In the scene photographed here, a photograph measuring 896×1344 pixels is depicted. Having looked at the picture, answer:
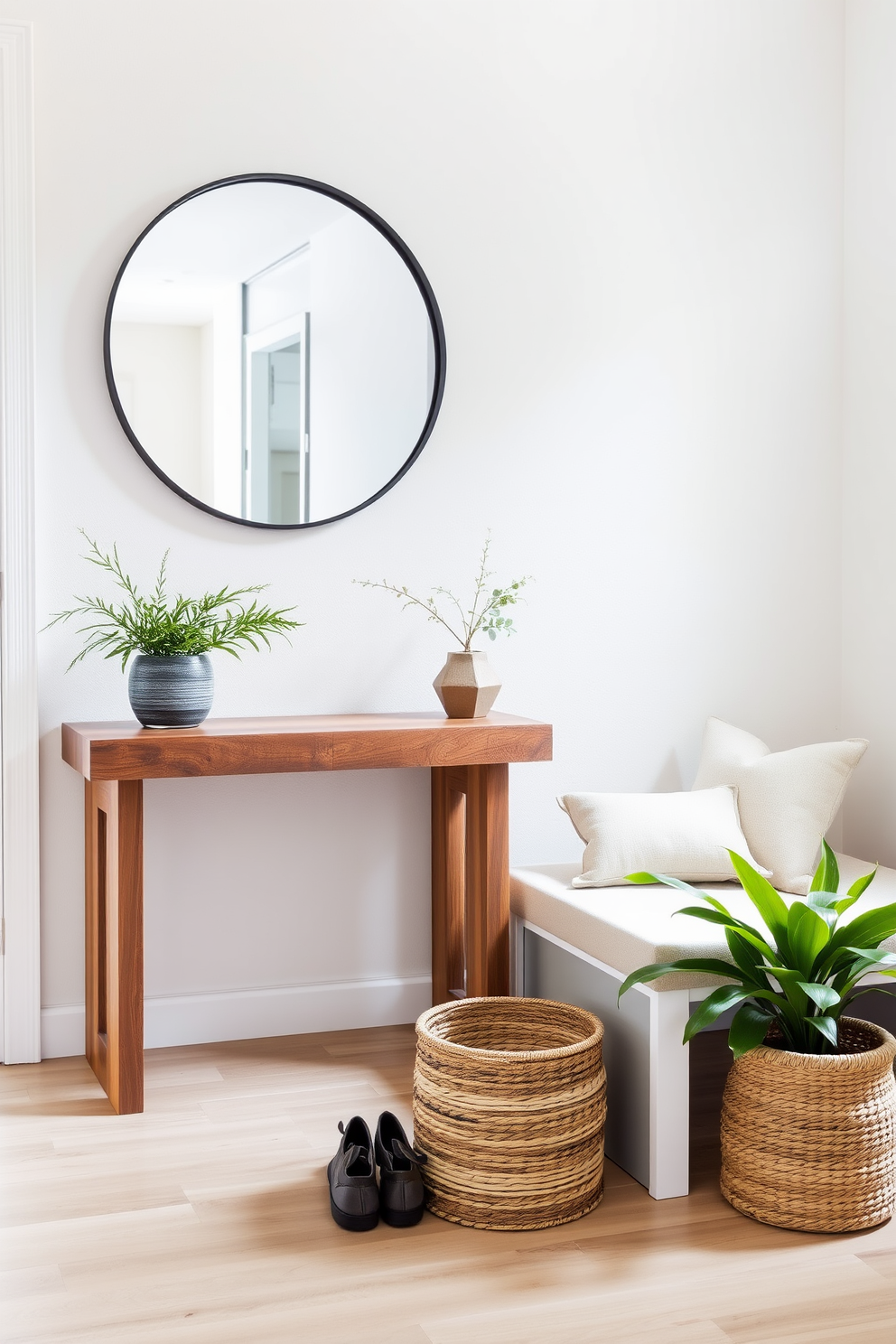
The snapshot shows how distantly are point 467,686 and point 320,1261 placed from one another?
1.26 m

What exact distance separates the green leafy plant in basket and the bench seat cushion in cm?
5

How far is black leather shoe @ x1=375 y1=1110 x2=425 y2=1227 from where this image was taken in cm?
198

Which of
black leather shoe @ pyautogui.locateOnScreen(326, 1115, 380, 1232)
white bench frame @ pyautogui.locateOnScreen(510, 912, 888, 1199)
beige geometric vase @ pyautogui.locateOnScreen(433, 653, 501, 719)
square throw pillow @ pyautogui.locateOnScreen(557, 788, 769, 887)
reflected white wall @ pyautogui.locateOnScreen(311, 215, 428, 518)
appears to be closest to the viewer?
black leather shoe @ pyautogui.locateOnScreen(326, 1115, 380, 1232)

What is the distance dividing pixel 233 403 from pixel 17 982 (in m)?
1.38

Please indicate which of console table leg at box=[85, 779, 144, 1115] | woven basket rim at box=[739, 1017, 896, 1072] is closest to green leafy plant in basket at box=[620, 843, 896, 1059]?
woven basket rim at box=[739, 1017, 896, 1072]

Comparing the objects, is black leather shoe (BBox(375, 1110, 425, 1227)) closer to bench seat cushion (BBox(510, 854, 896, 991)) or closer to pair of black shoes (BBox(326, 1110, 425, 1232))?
pair of black shoes (BBox(326, 1110, 425, 1232))

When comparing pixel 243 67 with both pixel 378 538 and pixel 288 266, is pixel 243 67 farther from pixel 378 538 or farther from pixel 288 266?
pixel 378 538

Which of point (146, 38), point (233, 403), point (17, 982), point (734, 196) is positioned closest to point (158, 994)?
point (17, 982)

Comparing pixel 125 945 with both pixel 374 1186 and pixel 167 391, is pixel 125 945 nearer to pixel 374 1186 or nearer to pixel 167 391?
pixel 374 1186

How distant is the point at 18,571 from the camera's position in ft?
8.89

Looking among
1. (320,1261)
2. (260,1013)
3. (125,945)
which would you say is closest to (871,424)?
(260,1013)

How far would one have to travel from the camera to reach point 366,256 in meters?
2.95

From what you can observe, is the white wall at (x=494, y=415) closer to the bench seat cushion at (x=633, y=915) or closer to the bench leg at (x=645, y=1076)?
the bench seat cushion at (x=633, y=915)

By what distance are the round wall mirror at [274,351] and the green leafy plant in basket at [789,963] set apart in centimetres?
134
